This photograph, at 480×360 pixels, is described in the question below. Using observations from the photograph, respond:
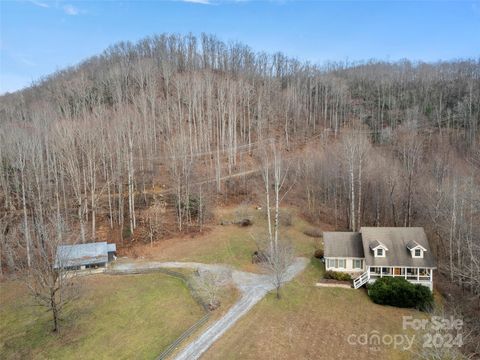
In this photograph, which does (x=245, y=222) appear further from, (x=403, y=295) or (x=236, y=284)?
(x=403, y=295)

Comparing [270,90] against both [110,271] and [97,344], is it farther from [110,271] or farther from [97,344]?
[97,344]

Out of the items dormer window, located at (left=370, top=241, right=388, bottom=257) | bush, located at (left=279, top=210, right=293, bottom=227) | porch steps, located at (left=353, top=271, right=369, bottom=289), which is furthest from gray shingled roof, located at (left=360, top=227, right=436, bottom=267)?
bush, located at (left=279, top=210, right=293, bottom=227)

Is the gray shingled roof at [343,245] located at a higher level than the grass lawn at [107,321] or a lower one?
higher

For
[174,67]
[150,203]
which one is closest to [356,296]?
[150,203]

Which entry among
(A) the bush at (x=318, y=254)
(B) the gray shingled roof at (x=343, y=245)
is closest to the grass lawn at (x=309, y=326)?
(B) the gray shingled roof at (x=343, y=245)

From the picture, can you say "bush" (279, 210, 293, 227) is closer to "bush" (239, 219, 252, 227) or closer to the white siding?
"bush" (239, 219, 252, 227)

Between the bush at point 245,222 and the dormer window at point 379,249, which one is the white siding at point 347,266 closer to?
the dormer window at point 379,249
